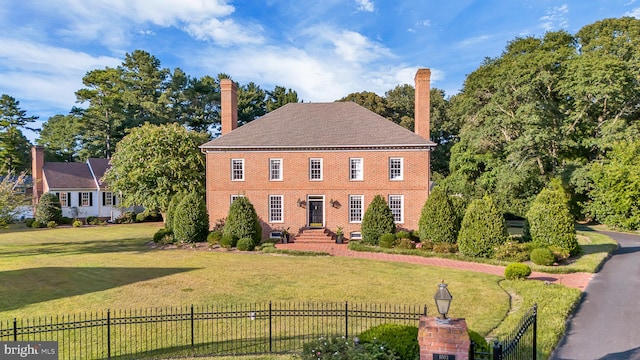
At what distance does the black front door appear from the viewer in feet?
83.9

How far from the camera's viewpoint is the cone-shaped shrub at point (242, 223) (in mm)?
22362

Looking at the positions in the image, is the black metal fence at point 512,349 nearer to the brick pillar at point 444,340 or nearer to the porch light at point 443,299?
the brick pillar at point 444,340

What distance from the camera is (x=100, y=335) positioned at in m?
9.39

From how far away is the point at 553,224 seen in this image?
18.0 m

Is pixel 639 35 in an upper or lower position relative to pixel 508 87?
upper

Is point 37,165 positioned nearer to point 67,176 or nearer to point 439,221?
point 67,176

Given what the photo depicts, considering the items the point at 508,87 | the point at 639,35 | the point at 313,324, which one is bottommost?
the point at 313,324

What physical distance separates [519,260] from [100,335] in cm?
1826

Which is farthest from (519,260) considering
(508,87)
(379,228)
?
(508,87)

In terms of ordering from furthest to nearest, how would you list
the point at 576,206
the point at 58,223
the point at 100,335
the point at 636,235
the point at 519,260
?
the point at 58,223, the point at 576,206, the point at 636,235, the point at 519,260, the point at 100,335

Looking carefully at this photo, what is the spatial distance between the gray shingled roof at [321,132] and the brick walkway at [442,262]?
7332 mm

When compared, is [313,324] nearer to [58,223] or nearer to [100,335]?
[100,335]

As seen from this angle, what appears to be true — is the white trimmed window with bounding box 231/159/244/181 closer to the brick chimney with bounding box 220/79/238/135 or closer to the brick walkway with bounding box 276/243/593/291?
the brick chimney with bounding box 220/79/238/135

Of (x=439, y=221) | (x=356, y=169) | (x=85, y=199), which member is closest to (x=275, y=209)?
(x=356, y=169)
